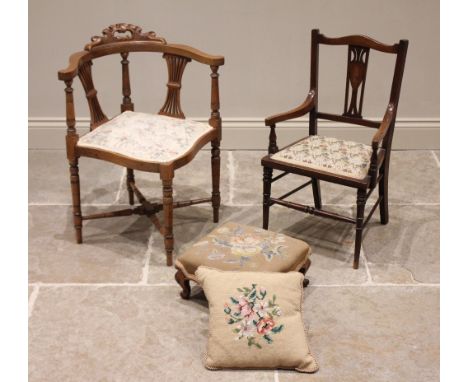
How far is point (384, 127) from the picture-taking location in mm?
3086

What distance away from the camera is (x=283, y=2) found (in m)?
4.16

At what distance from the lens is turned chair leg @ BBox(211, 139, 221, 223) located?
3.44m

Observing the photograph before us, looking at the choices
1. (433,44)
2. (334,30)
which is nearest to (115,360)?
(334,30)

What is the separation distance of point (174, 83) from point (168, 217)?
0.71m

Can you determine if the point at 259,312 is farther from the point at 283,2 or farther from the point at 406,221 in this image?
the point at 283,2

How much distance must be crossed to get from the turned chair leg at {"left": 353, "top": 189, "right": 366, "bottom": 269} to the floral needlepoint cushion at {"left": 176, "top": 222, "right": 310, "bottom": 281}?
0.85 ft

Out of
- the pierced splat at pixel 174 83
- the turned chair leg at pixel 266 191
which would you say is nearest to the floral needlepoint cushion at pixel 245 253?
the turned chair leg at pixel 266 191

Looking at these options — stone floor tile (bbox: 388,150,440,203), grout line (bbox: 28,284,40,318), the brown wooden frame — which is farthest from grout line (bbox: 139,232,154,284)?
stone floor tile (bbox: 388,150,440,203)

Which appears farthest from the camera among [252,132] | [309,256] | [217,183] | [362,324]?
[252,132]

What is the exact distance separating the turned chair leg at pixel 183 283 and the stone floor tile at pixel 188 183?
0.96 meters

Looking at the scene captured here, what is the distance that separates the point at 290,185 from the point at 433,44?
1248mm

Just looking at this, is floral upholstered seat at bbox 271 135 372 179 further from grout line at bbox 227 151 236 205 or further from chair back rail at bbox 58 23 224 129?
grout line at bbox 227 151 236 205

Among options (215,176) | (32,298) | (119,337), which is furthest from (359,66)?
(32,298)

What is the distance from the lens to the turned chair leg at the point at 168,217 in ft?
9.96
